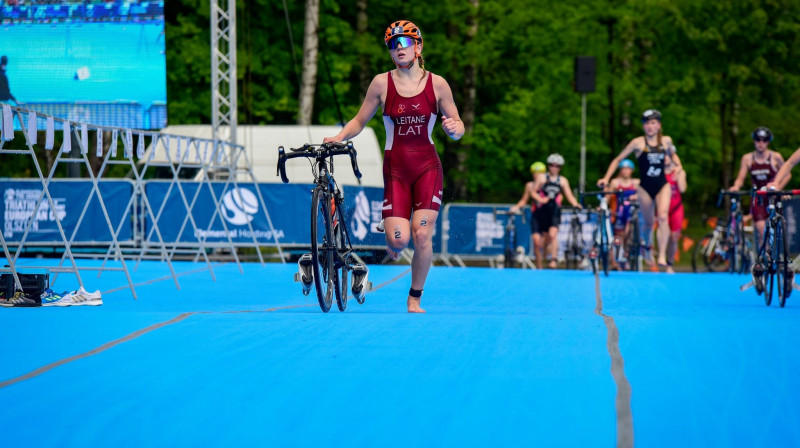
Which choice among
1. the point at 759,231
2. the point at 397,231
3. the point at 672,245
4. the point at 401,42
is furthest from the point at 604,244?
the point at 401,42

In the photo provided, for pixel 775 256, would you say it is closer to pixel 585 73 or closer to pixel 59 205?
pixel 59 205

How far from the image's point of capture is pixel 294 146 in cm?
2369

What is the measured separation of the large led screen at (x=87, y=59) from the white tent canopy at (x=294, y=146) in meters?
2.03

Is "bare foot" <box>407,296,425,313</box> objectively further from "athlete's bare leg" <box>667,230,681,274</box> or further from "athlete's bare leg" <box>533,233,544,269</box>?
"athlete's bare leg" <box>533,233,544,269</box>

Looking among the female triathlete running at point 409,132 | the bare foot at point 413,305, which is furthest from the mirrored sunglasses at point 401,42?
the bare foot at point 413,305

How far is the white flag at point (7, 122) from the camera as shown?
8977mm

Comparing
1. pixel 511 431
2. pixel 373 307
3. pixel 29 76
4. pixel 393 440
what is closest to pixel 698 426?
pixel 511 431

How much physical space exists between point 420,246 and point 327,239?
85cm

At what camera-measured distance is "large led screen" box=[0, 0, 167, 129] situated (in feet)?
68.7

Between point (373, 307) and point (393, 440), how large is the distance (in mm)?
5848

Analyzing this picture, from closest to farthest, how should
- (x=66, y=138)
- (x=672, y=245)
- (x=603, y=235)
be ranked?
1. (x=66, y=138)
2. (x=603, y=235)
3. (x=672, y=245)

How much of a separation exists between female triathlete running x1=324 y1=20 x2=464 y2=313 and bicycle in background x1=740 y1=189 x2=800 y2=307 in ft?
11.5

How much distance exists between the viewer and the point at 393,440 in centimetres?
432

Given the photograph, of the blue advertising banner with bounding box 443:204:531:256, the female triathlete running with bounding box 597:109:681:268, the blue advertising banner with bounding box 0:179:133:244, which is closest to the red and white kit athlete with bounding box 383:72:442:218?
the female triathlete running with bounding box 597:109:681:268
